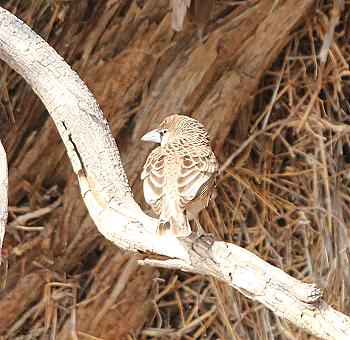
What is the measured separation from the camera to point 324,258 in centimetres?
357

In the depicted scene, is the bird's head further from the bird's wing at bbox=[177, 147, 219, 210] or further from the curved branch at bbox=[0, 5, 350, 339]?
the curved branch at bbox=[0, 5, 350, 339]

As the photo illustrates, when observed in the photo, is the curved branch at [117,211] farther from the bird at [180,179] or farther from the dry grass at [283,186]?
the dry grass at [283,186]

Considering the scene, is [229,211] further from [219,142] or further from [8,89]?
[8,89]

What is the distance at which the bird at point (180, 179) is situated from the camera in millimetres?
2318

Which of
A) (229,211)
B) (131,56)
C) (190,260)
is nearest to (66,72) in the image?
(190,260)

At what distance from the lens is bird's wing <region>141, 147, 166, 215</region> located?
7.91 ft

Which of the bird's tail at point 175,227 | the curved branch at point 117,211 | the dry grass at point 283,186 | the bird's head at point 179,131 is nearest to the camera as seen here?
the curved branch at point 117,211

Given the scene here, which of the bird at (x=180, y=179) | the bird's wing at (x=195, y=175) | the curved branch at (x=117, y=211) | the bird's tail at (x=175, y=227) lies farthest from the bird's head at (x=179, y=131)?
the bird's tail at (x=175, y=227)

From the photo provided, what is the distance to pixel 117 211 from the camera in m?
2.35

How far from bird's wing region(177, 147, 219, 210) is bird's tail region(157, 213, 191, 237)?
0.07m

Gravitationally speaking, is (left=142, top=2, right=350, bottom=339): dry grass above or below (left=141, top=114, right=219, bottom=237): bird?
below

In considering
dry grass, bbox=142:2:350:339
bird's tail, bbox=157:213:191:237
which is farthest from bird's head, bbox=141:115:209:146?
dry grass, bbox=142:2:350:339

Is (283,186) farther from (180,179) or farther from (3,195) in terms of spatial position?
(3,195)

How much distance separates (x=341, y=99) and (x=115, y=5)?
3.02 feet
